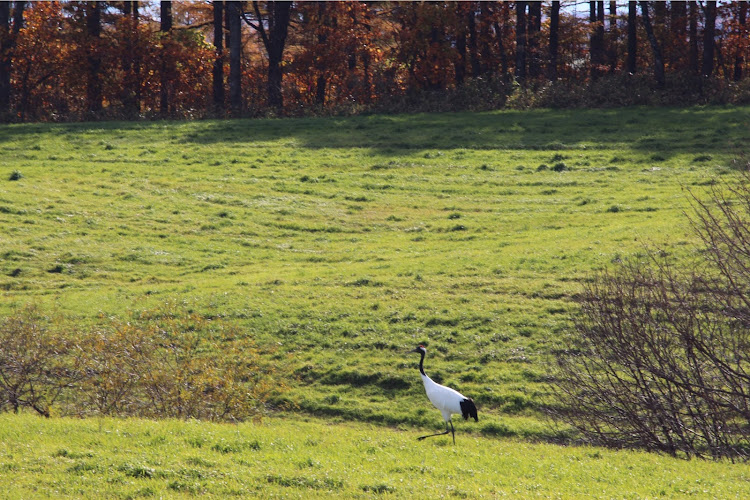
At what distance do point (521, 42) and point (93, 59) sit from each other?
29.1 m

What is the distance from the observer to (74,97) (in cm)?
5225

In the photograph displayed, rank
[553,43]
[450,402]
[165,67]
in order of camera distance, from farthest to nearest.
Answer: [553,43]
[165,67]
[450,402]

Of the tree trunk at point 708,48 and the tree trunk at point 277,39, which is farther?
the tree trunk at point 277,39

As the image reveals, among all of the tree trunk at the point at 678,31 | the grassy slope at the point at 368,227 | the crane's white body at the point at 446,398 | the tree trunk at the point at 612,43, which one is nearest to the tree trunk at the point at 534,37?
the tree trunk at the point at 612,43

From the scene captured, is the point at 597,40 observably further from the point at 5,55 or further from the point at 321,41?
the point at 5,55

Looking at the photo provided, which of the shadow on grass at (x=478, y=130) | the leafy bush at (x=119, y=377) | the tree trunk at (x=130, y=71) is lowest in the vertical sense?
the leafy bush at (x=119, y=377)

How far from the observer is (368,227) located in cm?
3297

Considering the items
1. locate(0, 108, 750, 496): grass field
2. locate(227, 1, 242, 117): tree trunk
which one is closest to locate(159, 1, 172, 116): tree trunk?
locate(227, 1, 242, 117): tree trunk

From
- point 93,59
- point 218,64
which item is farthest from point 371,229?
point 218,64

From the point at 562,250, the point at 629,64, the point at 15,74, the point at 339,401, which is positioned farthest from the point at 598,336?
the point at 15,74

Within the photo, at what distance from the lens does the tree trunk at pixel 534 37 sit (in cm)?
5597

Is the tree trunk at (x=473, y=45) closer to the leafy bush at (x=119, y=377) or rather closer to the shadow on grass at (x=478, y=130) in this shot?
the shadow on grass at (x=478, y=130)

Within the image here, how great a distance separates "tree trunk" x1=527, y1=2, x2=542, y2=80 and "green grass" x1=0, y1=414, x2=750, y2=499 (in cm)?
4617

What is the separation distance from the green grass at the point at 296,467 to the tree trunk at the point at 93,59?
136ft
